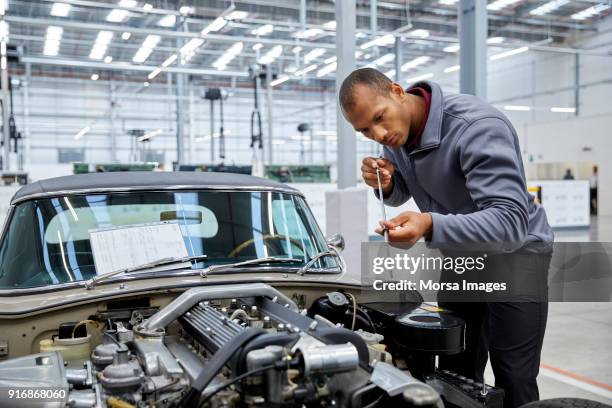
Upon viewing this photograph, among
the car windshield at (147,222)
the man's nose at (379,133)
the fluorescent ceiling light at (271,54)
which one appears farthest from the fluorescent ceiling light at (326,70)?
the man's nose at (379,133)

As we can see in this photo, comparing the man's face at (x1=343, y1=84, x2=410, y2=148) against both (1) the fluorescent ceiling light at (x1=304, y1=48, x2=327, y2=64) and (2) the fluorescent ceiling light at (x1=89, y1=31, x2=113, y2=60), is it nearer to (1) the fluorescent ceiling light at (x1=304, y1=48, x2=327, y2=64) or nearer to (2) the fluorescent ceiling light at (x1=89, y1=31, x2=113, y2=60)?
(2) the fluorescent ceiling light at (x1=89, y1=31, x2=113, y2=60)

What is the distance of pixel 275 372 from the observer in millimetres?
1567

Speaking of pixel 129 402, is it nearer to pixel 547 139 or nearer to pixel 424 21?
pixel 424 21

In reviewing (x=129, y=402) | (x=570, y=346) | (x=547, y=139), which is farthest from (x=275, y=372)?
(x=547, y=139)

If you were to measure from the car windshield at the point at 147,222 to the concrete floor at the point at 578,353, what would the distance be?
6.62 ft

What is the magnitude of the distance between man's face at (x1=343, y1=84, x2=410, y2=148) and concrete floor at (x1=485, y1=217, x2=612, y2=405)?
2.65 metres

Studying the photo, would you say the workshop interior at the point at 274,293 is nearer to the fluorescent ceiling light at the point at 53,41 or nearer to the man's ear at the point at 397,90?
the man's ear at the point at 397,90

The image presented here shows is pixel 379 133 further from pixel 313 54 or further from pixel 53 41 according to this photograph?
pixel 313 54

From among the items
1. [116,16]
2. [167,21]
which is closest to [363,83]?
[116,16]

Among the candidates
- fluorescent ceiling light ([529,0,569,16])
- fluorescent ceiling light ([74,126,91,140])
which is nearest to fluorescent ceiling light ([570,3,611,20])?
fluorescent ceiling light ([529,0,569,16])

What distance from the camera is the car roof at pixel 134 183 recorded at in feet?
9.41

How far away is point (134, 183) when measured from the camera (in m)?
2.94

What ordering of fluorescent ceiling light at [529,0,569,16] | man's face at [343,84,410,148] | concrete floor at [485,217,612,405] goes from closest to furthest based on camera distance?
man's face at [343,84,410,148]
concrete floor at [485,217,612,405]
fluorescent ceiling light at [529,0,569,16]

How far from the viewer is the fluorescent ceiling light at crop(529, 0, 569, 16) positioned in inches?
650
